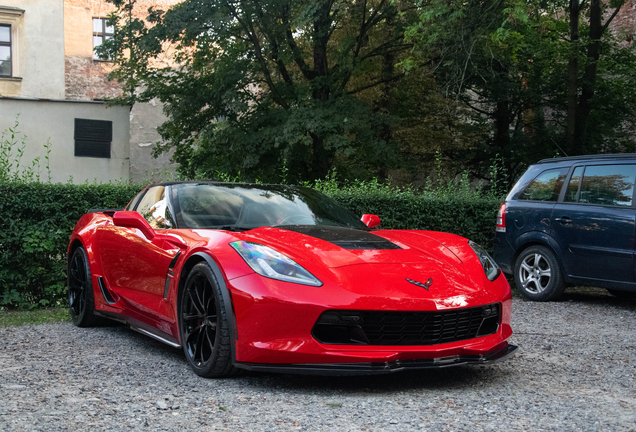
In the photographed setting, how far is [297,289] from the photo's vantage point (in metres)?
3.65

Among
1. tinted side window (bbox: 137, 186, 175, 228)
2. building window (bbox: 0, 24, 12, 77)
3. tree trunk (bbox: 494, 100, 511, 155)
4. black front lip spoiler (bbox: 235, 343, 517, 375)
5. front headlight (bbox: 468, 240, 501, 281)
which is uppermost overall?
building window (bbox: 0, 24, 12, 77)

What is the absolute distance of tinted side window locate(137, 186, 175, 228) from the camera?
487 cm

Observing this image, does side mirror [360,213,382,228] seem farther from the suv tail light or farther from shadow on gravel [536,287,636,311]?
shadow on gravel [536,287,636,311]

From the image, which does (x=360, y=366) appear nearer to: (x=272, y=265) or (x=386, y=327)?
(x=386, y=327)

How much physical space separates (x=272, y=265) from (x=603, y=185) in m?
5.23

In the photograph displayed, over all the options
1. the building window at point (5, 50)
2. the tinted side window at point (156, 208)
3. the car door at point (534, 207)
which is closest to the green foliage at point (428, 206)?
the car door at point (534, 207)

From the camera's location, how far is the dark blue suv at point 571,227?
7.21 metres

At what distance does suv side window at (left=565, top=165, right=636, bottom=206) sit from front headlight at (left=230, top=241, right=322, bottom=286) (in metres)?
4.96

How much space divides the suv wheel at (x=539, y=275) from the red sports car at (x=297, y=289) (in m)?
3.43

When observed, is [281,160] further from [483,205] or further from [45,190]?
[45,190]

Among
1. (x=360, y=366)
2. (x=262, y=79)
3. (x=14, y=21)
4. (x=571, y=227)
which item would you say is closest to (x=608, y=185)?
(x=571, y=227)

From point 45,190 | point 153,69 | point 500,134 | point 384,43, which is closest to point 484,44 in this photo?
point 384,43

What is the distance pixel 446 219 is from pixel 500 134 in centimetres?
1481

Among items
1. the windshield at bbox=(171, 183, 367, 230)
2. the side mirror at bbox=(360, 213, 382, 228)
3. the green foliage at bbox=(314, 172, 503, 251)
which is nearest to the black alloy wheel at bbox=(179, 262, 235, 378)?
the windshield at bbox=(171, 183, 367, 230)
